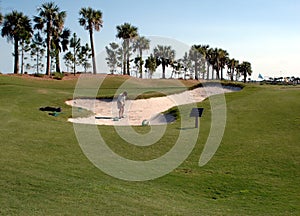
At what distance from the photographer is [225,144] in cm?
1800

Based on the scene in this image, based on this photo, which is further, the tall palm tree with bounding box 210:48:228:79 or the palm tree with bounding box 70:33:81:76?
the tall palm tree with bounding box 210:48:228:79

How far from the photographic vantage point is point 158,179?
42.5 ft

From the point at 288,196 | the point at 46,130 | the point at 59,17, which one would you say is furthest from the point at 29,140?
the point at 59,17

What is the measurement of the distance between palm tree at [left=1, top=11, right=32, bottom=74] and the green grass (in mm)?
43656

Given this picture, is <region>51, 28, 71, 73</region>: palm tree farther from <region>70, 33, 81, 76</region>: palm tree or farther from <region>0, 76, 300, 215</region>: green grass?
<region>0, 76, 300, 215</region>: green grass

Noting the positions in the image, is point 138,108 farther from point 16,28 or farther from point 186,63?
point 186,63

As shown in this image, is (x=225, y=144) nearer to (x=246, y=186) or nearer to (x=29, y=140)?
(x=246, y=186)

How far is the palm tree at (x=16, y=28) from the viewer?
6247cm

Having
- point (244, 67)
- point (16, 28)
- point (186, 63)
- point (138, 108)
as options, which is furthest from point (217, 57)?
point (138, 108)

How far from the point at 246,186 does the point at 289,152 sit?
15.3 feet

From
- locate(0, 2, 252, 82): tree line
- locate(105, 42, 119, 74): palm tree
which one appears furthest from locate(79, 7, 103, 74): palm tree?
locate(105, 42, 119, 74): palm tree

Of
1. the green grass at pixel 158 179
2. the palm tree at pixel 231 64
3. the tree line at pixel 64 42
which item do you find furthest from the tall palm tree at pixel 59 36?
the palm tree at pixel 231 64

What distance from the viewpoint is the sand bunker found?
88.5ft

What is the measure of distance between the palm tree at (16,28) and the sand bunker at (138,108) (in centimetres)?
3405
